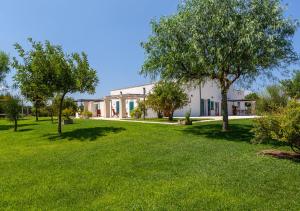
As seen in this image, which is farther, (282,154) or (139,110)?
(139,110)

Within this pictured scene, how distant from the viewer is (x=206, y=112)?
4672 centimetres

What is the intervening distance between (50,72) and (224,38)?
1029 cm

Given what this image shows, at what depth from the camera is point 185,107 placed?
42531mm

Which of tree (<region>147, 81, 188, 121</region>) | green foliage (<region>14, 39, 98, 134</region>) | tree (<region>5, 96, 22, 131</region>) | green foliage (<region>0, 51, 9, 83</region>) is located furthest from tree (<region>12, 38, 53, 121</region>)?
green foliage (<region>0, 51, 9, 83</region>)

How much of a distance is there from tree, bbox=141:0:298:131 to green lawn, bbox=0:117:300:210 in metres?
4.24

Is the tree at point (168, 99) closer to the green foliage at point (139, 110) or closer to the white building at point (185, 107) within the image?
the green foliage at point (139, 110)

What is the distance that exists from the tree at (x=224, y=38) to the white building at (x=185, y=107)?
20.6 m

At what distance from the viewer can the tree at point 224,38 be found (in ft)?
57.3

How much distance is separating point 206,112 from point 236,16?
29.2m

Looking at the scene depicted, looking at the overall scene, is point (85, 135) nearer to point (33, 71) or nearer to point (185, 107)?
point (33, 71)

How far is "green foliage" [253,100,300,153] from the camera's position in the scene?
1152 centimetres

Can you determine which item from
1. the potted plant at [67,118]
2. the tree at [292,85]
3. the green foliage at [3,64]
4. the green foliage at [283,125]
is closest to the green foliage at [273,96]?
the tree at [292,85]

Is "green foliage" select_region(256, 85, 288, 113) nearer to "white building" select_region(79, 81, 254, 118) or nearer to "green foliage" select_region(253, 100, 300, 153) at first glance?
"white building" select_region(79, 81, 254, 118)

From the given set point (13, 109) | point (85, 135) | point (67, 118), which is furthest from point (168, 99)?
point (85, 135)
